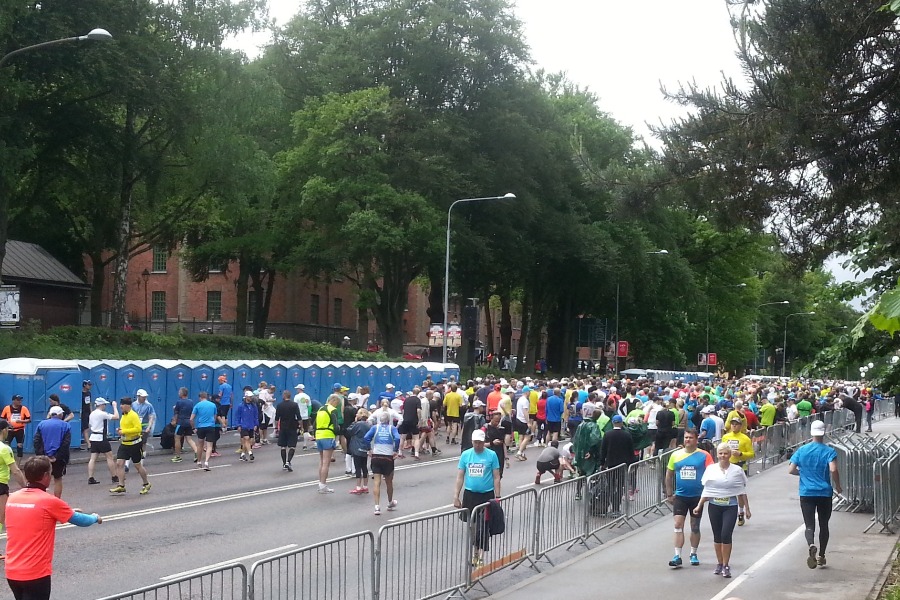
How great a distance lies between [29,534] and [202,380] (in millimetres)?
21478

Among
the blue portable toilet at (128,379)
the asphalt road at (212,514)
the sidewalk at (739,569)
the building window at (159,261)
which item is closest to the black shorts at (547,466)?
the asphalt road at (212,514)

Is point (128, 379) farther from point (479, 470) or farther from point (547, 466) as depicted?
point (479, 470)

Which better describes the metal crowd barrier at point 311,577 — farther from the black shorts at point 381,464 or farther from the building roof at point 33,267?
the building roof at point 33,267

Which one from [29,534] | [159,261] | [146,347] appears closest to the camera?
[29,534]

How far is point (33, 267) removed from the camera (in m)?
44.6

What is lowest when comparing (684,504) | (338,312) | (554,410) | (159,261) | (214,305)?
(684,504)

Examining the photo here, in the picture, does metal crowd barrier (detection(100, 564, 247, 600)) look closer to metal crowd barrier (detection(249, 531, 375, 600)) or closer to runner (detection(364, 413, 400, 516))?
metal crowd barrier (detection(249, 531, 375, 600))

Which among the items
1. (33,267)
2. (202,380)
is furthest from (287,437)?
(33,267)

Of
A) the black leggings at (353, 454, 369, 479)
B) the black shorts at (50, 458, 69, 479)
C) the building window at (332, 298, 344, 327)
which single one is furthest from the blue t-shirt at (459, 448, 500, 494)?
the building window at (332, 298, 344, 327)

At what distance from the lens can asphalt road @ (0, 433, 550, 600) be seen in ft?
39.1

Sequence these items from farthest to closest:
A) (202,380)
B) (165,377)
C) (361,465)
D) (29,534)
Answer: (202,380) → (165,377) → (361,465) → (29,534)

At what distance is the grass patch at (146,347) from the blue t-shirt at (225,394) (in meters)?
5.67

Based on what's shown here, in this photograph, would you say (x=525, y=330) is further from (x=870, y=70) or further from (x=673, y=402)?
(x=870, y=70)

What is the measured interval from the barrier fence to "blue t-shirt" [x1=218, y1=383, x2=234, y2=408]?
1384 cm
